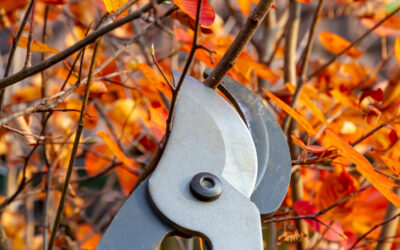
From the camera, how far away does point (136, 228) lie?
667 mm

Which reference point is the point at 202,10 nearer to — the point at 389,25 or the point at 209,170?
the point at 209,170

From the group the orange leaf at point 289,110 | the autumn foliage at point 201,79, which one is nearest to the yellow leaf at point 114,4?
the autumn foliage at point 201,79

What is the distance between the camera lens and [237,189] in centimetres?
74

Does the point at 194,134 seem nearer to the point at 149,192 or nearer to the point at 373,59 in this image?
the point at 149,192

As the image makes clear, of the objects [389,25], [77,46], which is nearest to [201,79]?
[389,25]

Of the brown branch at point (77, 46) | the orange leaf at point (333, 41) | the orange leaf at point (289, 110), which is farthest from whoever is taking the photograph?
the orange leaf at point (333, 41)

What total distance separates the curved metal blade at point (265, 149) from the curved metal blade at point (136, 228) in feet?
0.55

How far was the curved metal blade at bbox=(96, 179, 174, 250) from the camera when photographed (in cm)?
65

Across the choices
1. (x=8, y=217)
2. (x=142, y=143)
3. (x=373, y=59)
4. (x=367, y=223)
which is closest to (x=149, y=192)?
(x=142, y=143)

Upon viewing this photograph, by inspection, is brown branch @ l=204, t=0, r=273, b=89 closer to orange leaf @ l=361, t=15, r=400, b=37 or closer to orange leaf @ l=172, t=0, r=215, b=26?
orange leaf @ l=172, t=0, r=215, b=26

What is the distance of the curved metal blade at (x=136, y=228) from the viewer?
0.65 metres

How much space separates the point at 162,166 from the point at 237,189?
5.0 inches

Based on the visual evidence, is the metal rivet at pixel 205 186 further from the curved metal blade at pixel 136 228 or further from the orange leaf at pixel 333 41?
the orange leaf at pixel 333 41

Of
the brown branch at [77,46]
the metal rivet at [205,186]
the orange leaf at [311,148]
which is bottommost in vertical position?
the metal rivet at [205,186]
